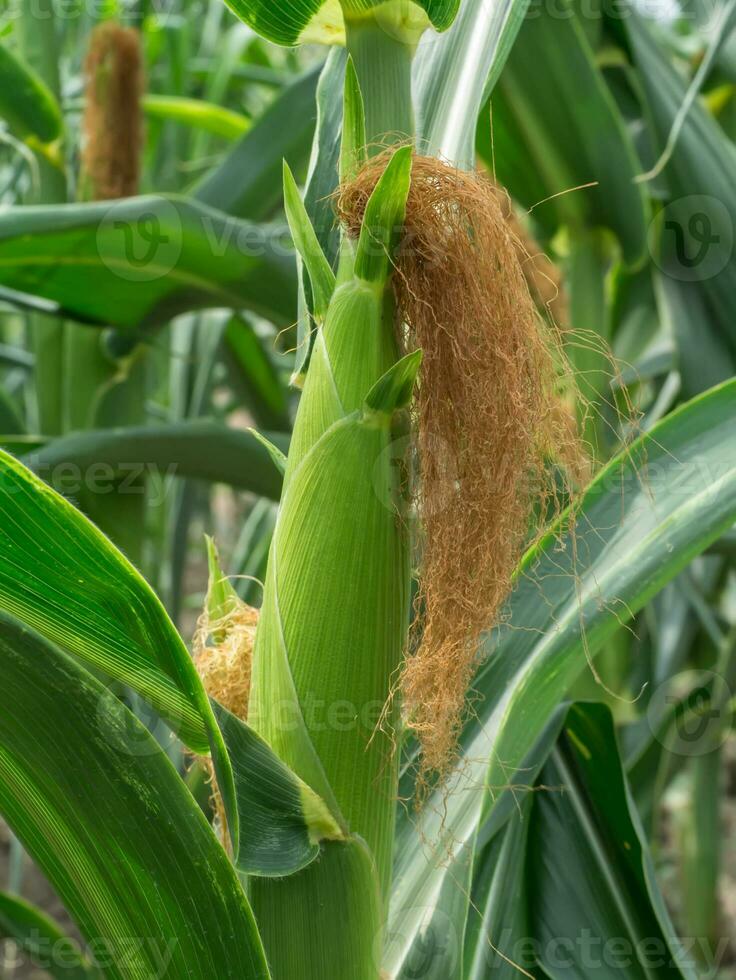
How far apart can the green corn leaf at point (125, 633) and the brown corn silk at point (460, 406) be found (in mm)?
56

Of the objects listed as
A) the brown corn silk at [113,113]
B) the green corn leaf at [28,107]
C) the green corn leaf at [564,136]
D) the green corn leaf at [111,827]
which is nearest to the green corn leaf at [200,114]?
the brown corn silk at [113,113]

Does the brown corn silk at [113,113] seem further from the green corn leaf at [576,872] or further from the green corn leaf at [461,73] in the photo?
the green corn leaf at [576,872]

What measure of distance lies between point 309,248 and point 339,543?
98 millimetres

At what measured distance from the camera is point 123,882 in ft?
1.13

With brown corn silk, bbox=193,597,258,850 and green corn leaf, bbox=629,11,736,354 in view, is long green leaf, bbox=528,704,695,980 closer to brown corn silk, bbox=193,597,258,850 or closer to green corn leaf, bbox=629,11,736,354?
brown corn silk, bbox=193,597,258,850

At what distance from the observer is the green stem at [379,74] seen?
1.15 ft

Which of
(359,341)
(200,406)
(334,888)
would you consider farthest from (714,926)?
(359,341)

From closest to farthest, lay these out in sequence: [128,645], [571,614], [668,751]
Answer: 1. [128,645]
2. [571,614]
3. [668,751]

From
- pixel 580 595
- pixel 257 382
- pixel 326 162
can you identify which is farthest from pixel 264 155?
pixel 580 595

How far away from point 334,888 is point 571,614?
14cm

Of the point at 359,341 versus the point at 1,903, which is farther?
the point at 1,903

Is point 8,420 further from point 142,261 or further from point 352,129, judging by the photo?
point 352,129

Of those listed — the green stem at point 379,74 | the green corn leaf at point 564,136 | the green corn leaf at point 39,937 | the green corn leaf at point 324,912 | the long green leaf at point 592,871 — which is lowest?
the green corn leaf at point 39,937

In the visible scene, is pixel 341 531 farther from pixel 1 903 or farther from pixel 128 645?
pixel 1 903
